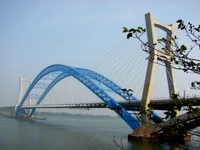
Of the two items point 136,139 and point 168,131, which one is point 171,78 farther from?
point 168,131

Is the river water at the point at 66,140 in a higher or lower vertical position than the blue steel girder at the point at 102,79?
lower

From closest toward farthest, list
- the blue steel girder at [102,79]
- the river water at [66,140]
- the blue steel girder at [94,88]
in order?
the river water at [66,140]
the blue steel girder at [94,88]
the blue steel girder at [102,79]

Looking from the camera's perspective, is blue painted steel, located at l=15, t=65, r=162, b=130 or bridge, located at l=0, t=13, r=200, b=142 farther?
blue painted steel, located at l=15, t=65, r=162, b=130

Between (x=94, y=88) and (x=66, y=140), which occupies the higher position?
(x=94, y=88)

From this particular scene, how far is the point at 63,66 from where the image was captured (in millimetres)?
56406

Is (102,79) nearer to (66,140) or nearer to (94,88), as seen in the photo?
(94,88)

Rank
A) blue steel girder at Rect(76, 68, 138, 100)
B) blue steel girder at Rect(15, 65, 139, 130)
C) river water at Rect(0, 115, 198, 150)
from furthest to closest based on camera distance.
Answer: blue steel girder at Rect(76, 68, 138, 100)
blue steel girder at Rect(15, 65, 139, 130)
river water at Rect(0, 115, 198, 150)

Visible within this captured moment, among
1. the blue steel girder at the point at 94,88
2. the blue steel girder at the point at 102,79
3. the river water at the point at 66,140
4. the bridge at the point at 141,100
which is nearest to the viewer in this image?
the bridge at the point at 141,100

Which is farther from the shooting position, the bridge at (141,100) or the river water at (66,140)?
the river water at (66,140)

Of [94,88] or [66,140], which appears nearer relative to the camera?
[66,140]

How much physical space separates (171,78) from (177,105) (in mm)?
27335

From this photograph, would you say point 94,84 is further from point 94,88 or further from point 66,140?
point 66,140

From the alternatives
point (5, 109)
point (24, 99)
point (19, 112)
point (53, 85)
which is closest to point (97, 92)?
point (53, 85)

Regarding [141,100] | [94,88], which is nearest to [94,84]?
[94,88]
